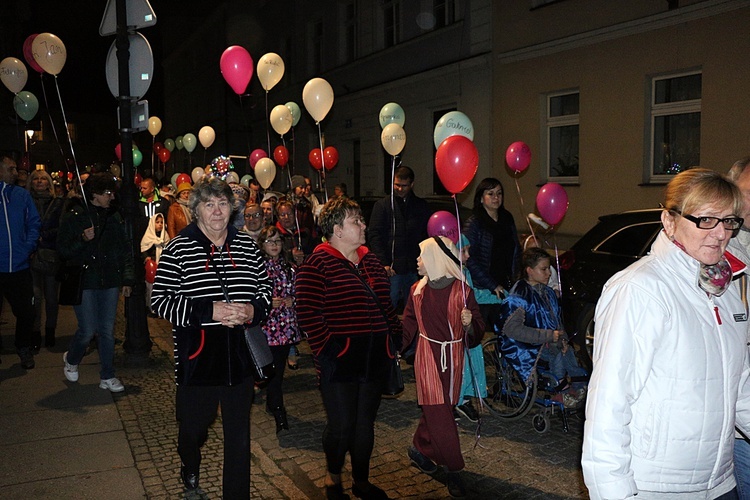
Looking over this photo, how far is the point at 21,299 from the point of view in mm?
7469

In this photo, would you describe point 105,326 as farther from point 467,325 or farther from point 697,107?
point 697,107

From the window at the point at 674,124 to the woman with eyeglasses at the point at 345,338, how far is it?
8.97 meters

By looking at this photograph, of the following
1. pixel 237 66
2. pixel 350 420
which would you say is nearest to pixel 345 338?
pixel 350 420

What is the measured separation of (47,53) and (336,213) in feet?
25.9

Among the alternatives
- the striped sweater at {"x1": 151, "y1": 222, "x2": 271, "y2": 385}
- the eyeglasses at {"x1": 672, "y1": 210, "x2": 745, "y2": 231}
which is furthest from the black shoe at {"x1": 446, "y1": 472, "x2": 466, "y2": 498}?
the eyeglasses at {"x1": 672, "y1": 210, "x2": 745, "y2": 231}

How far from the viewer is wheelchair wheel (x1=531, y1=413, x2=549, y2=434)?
5.60m

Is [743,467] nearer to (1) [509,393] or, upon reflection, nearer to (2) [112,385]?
(1) [509,393]

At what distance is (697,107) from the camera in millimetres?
11422

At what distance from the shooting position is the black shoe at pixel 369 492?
4375mm

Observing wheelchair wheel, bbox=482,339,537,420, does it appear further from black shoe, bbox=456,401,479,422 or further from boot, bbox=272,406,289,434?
boot, bbox=272,406,289,434

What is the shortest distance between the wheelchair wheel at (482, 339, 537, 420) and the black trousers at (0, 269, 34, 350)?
4.94 m

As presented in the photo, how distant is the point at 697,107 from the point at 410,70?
888 centimetres

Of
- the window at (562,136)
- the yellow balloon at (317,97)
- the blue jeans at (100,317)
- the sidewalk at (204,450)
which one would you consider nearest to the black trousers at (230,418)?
the sidewalk at (204,450)

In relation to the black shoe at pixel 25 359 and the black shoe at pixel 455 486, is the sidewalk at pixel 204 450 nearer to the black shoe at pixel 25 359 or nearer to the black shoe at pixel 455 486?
the black shoe at pixel 455 486
